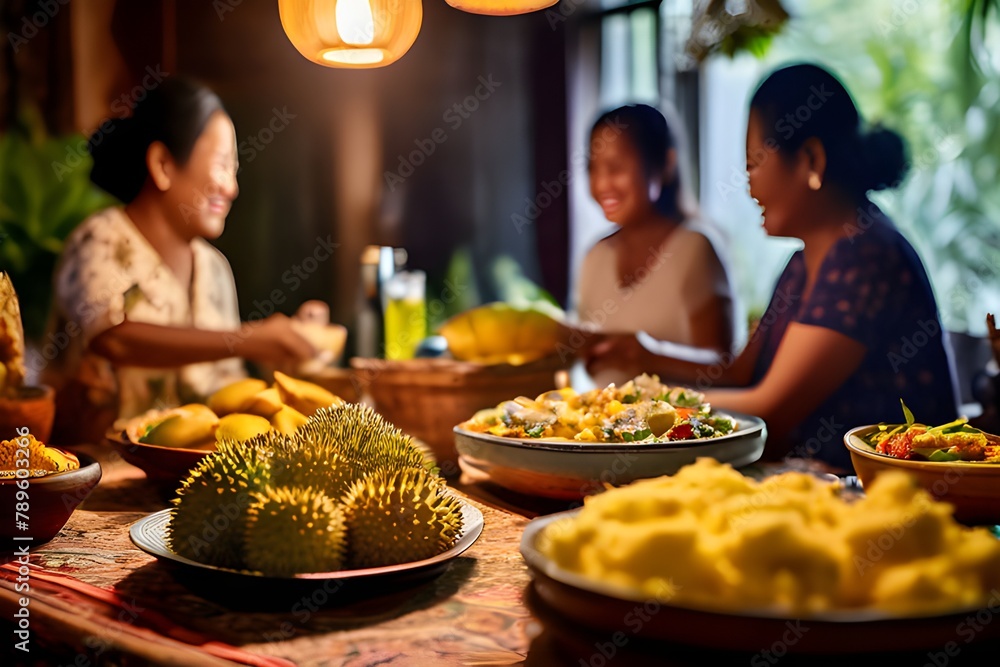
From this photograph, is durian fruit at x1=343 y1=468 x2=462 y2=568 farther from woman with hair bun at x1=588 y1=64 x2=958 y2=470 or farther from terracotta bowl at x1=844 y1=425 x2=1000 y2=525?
woman with hair bun at x1=588 y1=64 x2=958 y2=470

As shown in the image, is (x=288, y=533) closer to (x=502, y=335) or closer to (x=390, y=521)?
(x=390, y=521)

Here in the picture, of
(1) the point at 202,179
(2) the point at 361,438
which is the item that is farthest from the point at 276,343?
(2) the point at 361,438

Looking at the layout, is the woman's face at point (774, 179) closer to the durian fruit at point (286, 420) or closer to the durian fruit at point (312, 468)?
the durian fruit at point (286, 420)

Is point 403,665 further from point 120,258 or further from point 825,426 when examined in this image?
point 120,258

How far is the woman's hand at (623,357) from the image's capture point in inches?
94.2

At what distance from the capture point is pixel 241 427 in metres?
1.29

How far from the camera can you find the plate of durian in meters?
0.83

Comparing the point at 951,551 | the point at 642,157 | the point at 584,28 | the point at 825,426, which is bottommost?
the point at 825,426

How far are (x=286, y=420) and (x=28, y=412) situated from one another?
0.40 m

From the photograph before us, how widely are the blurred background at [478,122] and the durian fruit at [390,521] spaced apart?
3313 mm

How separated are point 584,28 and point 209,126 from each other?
90.4 inches

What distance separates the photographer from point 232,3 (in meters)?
4.18

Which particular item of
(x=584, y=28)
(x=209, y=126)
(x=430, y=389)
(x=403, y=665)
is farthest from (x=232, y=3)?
(x=403, y=665)

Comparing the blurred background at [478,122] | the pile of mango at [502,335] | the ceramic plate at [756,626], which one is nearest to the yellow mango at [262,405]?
the pile of mango at [502,335]
